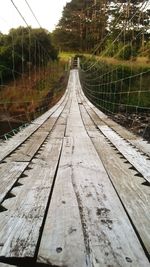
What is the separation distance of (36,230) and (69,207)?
217mm

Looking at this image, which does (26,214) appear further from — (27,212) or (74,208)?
(74,208)

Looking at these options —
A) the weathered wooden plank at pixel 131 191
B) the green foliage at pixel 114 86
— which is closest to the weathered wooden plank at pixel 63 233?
the weathered wooden plank at pixel 131 191

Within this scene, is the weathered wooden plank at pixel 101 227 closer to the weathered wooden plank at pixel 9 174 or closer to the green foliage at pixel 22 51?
the weathered wooden plank at pixel 9 174

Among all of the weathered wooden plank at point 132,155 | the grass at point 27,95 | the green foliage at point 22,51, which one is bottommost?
the grass at point 27,95

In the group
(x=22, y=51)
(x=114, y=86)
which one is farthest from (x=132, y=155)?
(x=114, y=86)

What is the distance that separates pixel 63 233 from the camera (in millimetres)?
996

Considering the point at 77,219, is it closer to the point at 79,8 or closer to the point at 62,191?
the point at 62,191

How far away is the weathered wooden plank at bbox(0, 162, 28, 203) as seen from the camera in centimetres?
139

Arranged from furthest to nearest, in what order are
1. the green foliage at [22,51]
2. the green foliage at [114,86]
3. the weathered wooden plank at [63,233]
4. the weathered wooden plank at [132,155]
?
1. the green foliage at [22,51]
2. the green foliage at [114,86]
3. the weathered wooden plank at [132,155]
4. the weathered wooden plank at [63,233]

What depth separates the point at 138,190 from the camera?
1.41 metres

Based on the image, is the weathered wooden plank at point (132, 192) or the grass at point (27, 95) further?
the grass at point (27, 95)

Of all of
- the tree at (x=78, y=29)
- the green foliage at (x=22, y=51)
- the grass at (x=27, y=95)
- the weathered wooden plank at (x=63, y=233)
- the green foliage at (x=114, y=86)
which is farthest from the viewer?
the tree at (x=78, y=29)

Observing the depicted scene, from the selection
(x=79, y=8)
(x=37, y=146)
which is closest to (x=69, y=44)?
(x=79, y=8)

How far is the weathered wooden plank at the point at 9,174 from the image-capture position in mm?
1391
